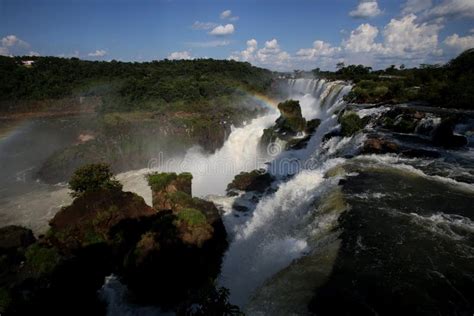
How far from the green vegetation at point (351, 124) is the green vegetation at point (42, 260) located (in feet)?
70.9

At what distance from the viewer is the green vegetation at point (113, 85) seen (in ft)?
207

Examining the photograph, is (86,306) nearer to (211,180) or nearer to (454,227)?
(454,227)

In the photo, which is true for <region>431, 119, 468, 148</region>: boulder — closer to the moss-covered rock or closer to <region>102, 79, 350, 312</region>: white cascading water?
<region>102, 79, 350, 312</region>: white cascading water

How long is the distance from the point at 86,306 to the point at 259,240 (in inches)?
333

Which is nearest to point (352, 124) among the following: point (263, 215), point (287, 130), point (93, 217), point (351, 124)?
point (351, 124)

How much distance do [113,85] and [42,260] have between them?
64.9 meters

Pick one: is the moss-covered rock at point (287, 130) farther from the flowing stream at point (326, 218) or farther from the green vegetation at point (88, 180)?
the green vegetation at point (88, 180)

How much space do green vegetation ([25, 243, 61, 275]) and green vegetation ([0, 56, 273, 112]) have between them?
162 feet

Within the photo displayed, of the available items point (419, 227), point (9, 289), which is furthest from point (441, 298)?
point (9, 289)

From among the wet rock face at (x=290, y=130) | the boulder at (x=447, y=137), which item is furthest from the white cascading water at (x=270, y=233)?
the wet rock face at (x=290, y=130)

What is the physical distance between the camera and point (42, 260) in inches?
491

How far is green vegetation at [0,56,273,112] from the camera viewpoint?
207 ft

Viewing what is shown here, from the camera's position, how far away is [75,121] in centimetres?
5238

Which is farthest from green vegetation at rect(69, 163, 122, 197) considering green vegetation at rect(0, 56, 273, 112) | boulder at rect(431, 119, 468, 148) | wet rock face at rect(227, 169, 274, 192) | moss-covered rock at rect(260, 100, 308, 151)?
green vegetation at rect(0, 56, 273, 112)
